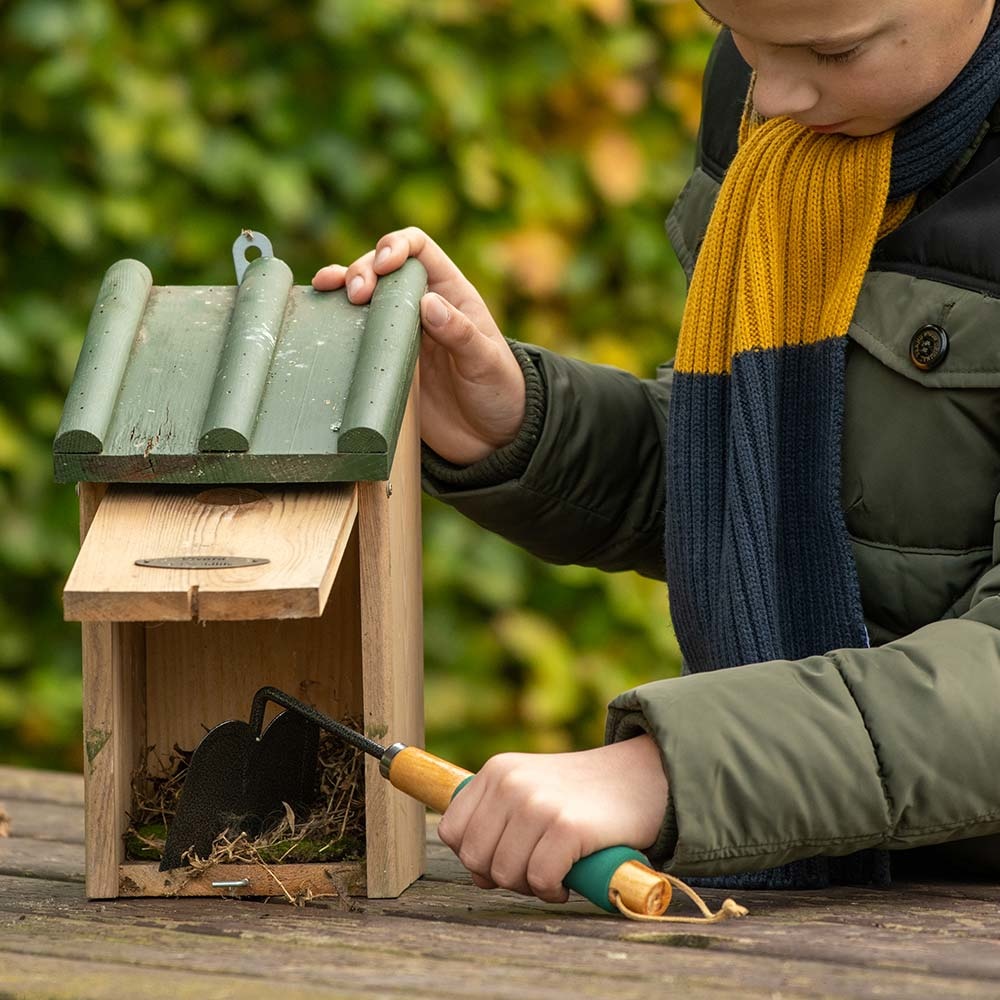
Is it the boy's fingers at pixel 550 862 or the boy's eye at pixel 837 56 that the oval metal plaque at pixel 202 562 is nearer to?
the boy's fingers at pixel 550 862

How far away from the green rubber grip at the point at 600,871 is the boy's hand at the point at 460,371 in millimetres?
641

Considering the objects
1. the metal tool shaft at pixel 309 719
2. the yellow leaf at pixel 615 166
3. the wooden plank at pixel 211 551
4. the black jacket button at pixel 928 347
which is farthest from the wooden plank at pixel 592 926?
the yellow leaf at pixel 615 166

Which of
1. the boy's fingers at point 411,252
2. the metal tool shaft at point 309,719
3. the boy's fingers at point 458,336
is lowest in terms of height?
the metal tool shaft at point 309,719

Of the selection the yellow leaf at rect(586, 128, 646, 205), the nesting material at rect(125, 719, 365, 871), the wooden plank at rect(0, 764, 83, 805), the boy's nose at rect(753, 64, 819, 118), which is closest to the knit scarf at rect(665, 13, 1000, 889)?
the boy's nose at rect(753, 64, 819, 118)

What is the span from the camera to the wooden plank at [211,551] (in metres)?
1.33

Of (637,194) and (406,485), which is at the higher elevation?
(637,194)

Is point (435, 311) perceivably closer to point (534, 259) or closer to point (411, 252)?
point (411, 252)

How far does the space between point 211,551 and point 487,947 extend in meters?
0.40

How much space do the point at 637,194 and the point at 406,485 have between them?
165cm

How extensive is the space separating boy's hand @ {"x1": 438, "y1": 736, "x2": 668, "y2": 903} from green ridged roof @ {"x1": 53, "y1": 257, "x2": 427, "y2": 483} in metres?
0.29

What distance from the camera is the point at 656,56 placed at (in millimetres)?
3268

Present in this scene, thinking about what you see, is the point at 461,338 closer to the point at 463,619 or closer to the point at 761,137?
the point at 761,137

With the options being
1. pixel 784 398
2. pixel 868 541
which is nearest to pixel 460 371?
pixel 784 398

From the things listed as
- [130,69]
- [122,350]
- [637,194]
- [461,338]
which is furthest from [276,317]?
[637,194]
